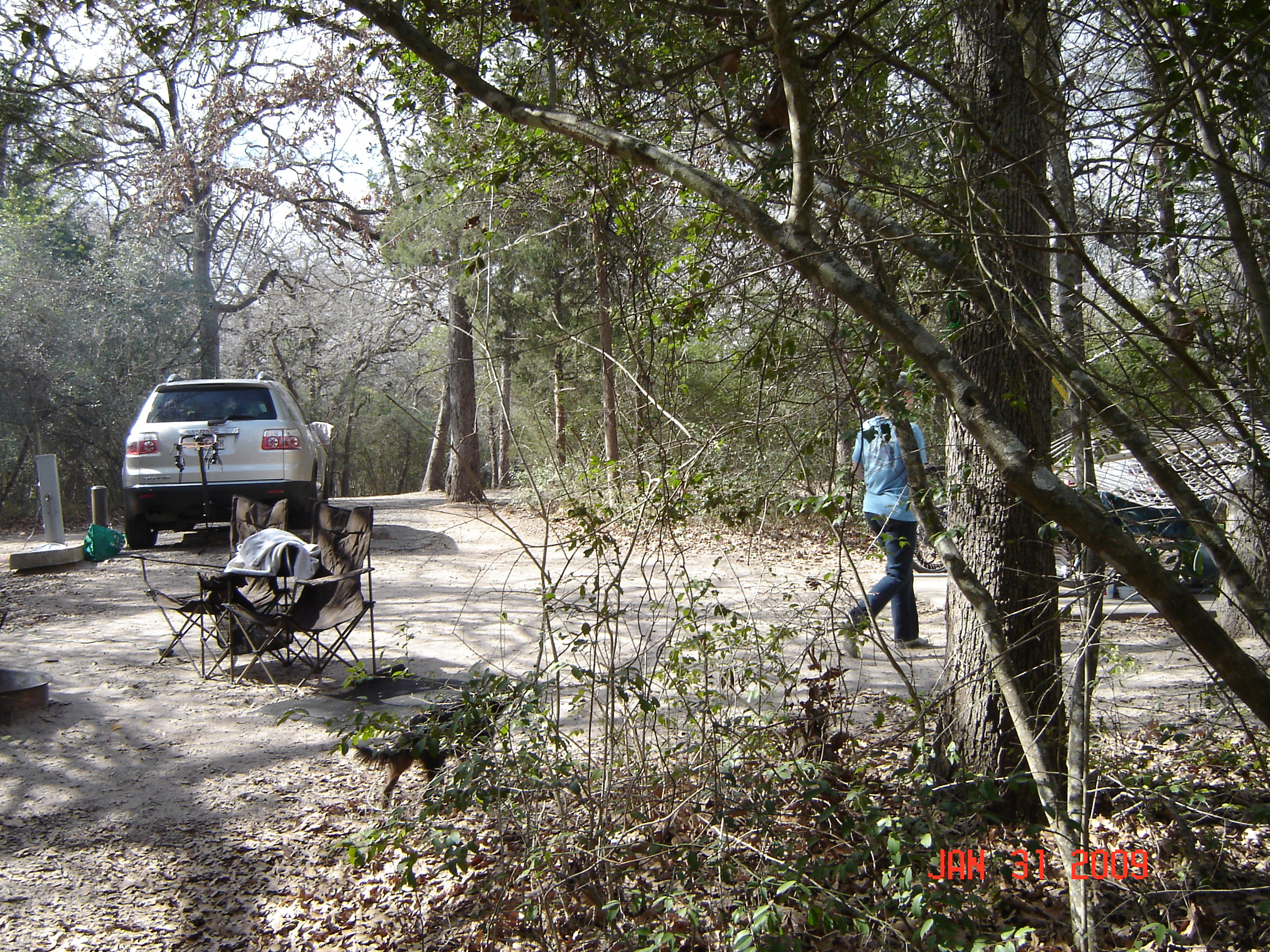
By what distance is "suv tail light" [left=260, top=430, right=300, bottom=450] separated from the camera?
400 inches

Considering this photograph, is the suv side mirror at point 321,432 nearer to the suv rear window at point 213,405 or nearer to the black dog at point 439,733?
the suv rear window at point 213,405

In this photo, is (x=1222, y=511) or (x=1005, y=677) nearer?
(x=1005, y=677)

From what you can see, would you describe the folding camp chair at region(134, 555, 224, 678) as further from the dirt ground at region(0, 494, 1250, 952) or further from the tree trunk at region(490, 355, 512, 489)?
the tree trunk at region(490, 355, 512, 489)

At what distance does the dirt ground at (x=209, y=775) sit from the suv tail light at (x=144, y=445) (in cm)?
228

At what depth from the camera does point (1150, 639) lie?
650cm

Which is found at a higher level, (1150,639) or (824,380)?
(824,380)

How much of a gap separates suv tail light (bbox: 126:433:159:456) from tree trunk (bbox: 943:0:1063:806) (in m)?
9.22

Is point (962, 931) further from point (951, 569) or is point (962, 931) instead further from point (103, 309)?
point (103, 309)

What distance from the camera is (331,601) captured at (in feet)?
19.9

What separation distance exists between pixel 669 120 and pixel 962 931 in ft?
10.2

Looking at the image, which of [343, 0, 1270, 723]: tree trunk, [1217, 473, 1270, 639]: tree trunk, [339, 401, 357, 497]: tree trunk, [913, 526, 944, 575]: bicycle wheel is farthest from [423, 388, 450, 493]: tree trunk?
[343, 0, 1270, 723]: tree trunk

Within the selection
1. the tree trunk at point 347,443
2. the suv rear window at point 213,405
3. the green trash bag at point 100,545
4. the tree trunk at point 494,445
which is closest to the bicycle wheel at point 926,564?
the suv rear window at point 213,405

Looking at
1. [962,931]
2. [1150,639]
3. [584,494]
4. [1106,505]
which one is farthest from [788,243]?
[1150,639]

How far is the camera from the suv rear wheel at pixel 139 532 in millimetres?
10078
